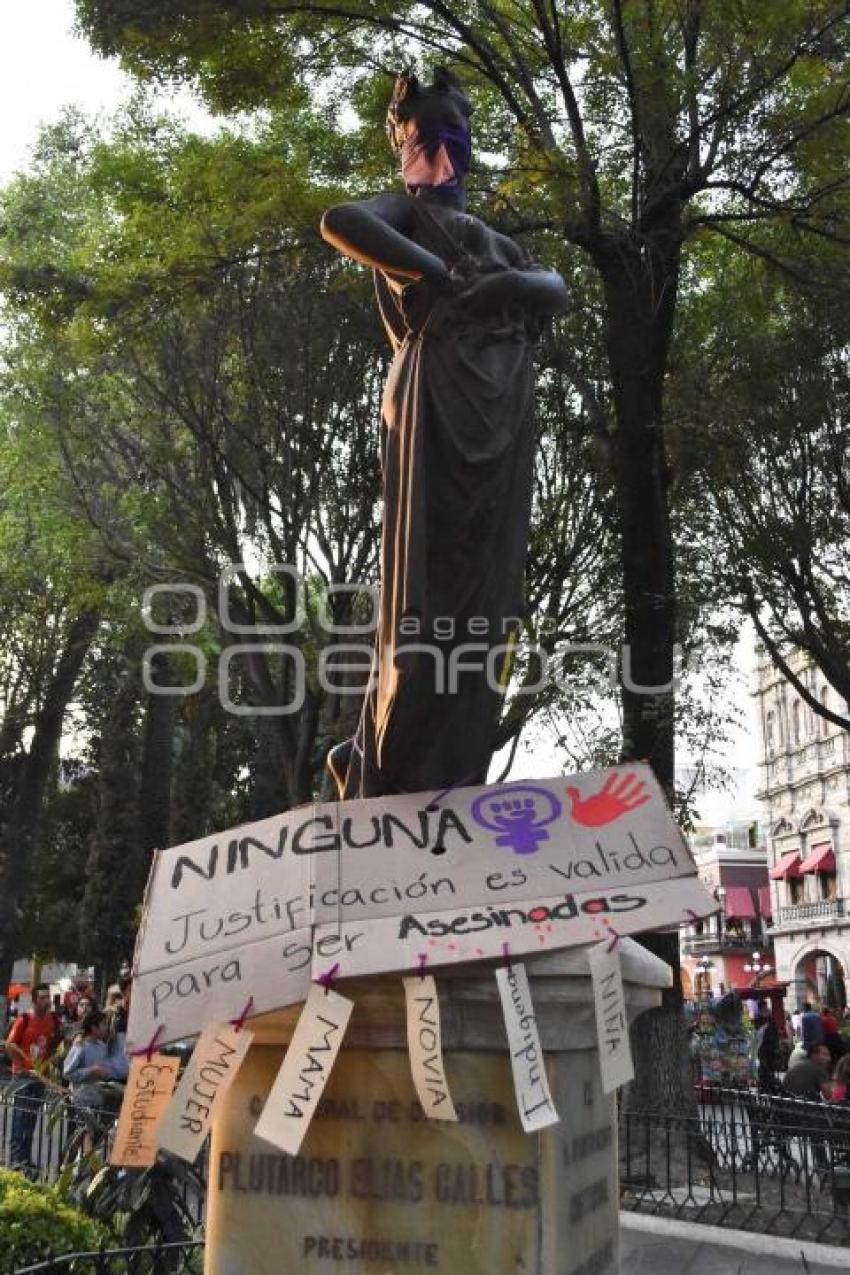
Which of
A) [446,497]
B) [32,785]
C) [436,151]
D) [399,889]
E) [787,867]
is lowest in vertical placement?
[399,889]

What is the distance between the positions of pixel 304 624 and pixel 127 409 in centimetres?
426

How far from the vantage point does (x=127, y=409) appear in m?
18.1

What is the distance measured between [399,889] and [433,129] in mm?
2595

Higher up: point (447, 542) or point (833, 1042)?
point (447, 542)

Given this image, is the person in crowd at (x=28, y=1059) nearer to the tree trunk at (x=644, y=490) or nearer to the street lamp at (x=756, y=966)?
the tree trunk at (x=644, y=490)

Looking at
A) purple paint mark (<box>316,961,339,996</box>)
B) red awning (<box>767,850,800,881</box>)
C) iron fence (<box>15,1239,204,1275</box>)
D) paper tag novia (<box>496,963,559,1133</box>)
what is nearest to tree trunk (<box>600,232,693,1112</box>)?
iron fence (<box>15,1239,204,1275</box>)

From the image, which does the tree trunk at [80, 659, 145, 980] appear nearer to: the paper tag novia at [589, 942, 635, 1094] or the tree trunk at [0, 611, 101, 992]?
the tree trunk at [0, 611, 101, 992]

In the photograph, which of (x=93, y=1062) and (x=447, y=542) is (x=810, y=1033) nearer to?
(x=93, y=1062)

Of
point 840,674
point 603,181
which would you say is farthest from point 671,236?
point 840,674

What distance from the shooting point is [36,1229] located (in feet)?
15.9

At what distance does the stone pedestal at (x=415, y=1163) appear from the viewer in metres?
3.04

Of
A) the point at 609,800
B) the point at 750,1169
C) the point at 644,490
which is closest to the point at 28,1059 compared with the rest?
the point at 750,1169

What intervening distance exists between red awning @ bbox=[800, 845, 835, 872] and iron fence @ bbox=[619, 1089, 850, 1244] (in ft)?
135

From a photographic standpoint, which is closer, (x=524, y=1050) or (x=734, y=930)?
(x=524, y=1050)
